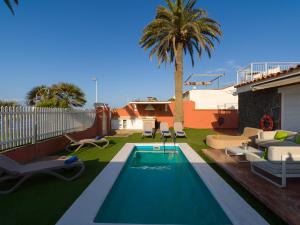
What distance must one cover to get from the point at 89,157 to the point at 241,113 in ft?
38.8

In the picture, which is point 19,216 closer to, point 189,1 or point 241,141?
point 241,141

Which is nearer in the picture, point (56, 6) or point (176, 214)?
point (176, 214)

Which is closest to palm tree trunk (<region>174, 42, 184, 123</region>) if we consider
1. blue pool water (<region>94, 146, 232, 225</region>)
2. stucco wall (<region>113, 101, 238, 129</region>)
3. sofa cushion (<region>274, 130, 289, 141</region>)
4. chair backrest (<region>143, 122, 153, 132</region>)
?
chair backrest (<region>143, 122, 153, 132</region>)

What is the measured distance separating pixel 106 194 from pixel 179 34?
44.7 feet

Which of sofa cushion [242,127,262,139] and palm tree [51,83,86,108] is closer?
sofa cushion [242,127,262,139]

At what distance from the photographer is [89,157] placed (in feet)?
26.1

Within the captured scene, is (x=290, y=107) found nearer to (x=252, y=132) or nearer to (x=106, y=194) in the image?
(x=252, y=132)

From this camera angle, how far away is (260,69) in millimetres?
13016

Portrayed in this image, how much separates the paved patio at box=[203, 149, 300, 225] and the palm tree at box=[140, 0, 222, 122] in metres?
10.8

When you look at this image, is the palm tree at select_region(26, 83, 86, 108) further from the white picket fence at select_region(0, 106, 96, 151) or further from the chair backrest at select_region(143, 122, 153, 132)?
the white picket fence at select_region(0, 106, 96, 151)

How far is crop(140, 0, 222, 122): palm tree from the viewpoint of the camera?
14.7 meters

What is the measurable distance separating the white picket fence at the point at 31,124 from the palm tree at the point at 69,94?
9.93 m

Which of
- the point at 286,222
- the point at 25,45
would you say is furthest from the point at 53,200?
the point at 25,45

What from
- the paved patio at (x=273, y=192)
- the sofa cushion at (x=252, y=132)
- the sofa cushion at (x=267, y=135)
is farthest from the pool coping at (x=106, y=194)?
the sofa cushion at (x=252, y=132)
